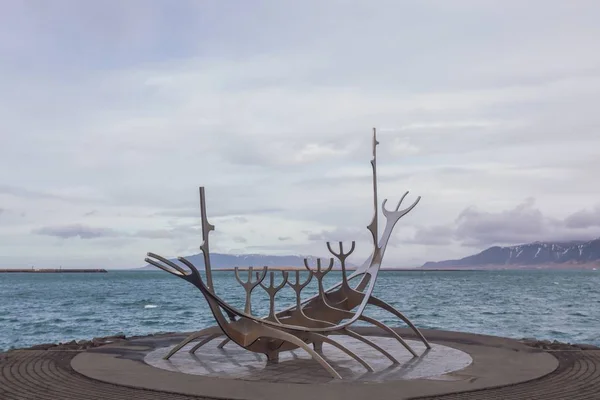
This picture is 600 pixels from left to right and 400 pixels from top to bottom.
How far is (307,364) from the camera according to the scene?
48.0 feet

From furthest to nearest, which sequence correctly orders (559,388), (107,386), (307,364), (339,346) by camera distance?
(307,364) → (339,346) → (107,386) → (559,388)

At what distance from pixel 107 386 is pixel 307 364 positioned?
4.25 m

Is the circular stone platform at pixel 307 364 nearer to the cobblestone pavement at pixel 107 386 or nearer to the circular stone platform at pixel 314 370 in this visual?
the circular stone platform at pixel 314 370

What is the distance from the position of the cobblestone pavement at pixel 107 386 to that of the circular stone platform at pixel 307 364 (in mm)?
1742

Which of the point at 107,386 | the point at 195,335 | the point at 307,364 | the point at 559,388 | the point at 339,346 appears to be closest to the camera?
the point at 559,388

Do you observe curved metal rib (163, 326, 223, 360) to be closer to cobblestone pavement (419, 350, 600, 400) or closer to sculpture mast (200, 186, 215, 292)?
sculpture mast (200, 186, 215, 292)

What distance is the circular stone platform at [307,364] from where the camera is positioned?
13.2 metres


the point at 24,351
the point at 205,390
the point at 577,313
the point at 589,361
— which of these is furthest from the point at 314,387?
the point at 577,313

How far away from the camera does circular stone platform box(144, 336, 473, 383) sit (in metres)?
13.2

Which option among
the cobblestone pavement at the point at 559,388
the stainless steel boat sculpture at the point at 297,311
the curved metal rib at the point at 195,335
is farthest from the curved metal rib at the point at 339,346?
the cobblestone pavement at the point at 559,388

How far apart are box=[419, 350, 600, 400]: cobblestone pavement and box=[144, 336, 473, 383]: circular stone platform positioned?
167cm

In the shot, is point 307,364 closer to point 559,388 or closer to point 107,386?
point 107,386

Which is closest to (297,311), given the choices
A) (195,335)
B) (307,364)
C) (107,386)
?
(307,364)

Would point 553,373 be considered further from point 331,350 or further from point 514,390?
point 331,350
